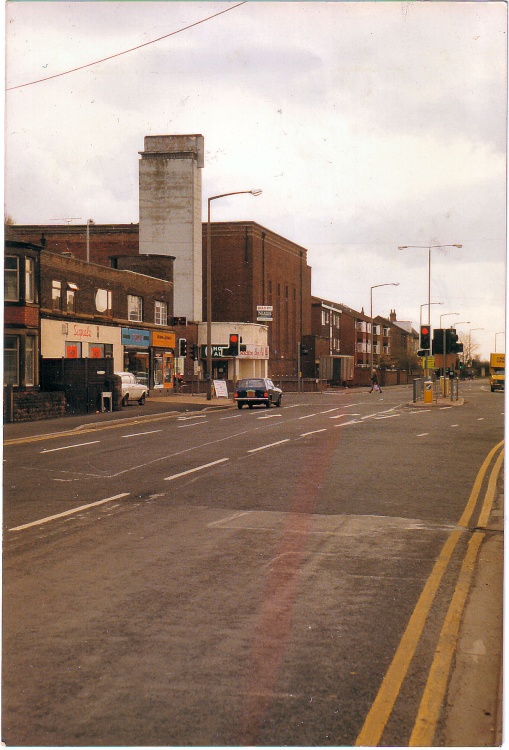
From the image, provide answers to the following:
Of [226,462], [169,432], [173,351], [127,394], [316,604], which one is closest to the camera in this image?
[316,604]

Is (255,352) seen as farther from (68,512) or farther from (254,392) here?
(68,512)

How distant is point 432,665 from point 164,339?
5053 centimetres

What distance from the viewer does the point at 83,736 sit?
439cm

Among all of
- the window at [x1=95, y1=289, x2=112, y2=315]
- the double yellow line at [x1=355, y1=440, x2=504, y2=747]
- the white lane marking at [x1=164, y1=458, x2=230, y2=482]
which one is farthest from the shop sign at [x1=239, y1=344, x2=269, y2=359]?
the double yellow line at [x1=355, y1=440, x2=504, y2=747]

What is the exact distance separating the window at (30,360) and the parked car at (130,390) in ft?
17.6

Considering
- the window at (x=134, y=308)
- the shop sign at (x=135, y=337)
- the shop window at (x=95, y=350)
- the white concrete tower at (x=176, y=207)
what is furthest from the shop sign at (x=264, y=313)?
the shop window at (x=95, y=350)

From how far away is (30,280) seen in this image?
3384 centimetres

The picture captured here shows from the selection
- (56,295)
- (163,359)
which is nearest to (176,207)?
(163,359)

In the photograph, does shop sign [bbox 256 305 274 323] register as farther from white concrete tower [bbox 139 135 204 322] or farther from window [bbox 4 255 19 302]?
window [bbox 4 255 19 302]

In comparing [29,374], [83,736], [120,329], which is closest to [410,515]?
[83,736]

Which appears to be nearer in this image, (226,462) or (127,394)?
(226,462)

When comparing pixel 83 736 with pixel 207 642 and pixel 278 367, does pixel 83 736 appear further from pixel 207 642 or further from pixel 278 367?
pixel 278 367

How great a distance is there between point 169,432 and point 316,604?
58.1 ft

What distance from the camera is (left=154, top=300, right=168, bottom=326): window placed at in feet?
180
